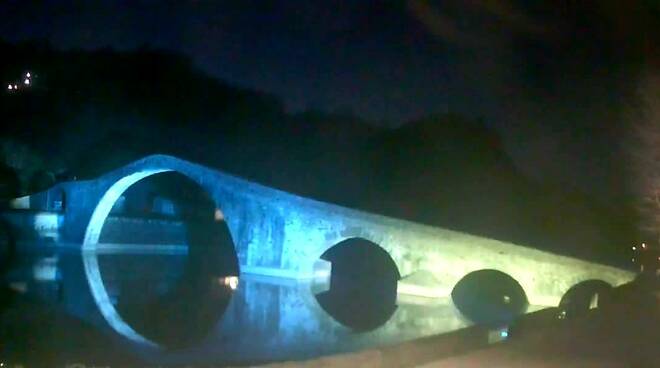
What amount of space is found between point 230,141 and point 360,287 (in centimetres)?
2543

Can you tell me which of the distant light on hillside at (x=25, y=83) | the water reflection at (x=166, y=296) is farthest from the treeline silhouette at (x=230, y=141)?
the water reflection at (x=166, y=296)

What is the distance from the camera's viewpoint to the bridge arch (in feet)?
86.4

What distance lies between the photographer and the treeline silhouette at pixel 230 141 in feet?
156

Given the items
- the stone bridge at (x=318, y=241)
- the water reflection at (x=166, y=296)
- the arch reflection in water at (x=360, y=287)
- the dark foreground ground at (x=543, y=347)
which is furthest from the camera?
the stone bridge at (x=318, y=241)

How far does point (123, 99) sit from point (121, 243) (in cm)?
1388

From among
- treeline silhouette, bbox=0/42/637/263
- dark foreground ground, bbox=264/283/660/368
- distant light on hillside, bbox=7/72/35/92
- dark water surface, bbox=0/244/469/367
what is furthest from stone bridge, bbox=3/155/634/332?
distant light on hillside, bbox=7/72/35/92

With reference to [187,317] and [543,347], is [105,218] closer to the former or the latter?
[187,317]

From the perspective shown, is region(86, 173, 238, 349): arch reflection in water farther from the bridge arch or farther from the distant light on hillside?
the distant light on hillside

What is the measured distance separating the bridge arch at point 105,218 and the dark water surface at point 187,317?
0.24 meters

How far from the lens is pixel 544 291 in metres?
31.7

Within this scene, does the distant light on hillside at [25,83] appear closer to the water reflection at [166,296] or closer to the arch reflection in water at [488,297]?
the water reflection at [166,296]

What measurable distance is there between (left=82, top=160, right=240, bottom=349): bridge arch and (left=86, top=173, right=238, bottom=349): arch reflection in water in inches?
9.5

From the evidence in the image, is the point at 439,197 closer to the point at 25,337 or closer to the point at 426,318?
the point at 426,318

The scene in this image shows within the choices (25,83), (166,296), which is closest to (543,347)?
(166,296)
